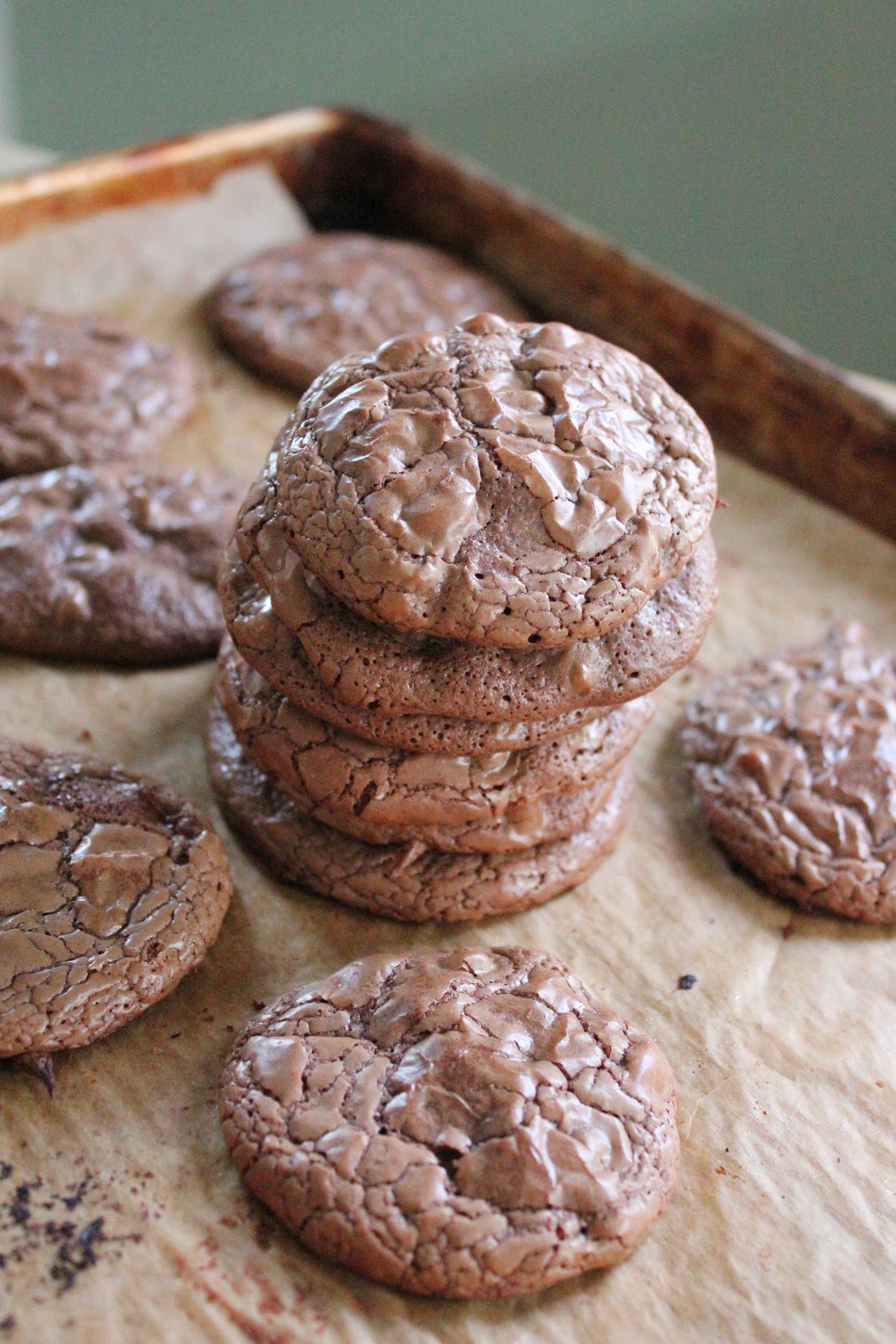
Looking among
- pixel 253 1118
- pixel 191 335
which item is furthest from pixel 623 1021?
pixel 191 335

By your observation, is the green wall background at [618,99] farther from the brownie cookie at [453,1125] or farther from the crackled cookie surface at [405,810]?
the brownie cookie at [453,1125]

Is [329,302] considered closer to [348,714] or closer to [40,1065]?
[348,714]

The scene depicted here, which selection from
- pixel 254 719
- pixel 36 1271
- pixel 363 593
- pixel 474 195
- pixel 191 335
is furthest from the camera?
pixel 474 195

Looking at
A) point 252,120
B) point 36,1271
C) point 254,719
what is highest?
point 252,120

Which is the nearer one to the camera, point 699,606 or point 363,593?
point 363,593

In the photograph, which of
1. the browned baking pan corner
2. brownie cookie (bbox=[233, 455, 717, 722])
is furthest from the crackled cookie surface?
the browned baking pan corner

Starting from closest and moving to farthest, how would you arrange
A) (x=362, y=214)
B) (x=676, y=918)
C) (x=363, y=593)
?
(x=363, y=593) < (x=676, y=918) < (x=362, y=214)

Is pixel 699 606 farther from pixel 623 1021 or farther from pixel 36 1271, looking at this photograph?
pixel 36 1271

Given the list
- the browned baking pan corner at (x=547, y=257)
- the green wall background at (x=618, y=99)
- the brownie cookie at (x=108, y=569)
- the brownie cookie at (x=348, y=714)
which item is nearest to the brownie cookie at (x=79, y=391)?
the brownie cookie at (x=108, y=569)

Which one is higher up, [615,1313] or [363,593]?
[363,593]
